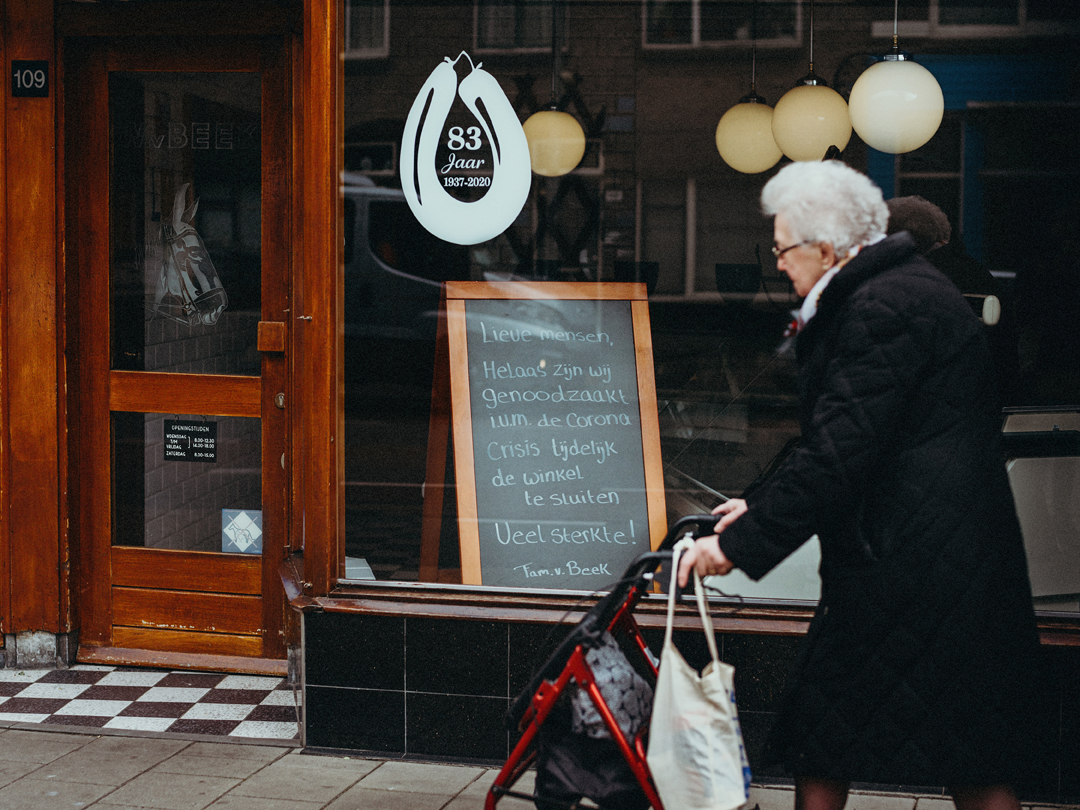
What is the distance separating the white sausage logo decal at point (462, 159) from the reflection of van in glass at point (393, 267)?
70 millimetres

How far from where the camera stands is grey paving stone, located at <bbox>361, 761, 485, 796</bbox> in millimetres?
3779

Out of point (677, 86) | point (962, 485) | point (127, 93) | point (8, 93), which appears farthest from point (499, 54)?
point (962, 485)

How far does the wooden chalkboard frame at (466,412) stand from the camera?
171 inches

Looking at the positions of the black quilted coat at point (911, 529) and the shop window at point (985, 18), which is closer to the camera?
the black quilted coat at point (911, 529)

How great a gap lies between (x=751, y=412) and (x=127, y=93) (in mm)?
2993

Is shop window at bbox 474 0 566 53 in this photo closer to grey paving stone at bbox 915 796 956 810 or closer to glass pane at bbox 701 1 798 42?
glass pane at bbox 701 1 798 42

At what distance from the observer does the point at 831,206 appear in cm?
261

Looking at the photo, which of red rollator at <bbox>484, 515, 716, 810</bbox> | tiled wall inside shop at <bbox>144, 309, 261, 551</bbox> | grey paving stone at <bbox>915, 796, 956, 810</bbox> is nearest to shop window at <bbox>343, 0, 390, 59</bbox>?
tiled wall inside shop at <bbox>144, 309, 261, 551</bbox>

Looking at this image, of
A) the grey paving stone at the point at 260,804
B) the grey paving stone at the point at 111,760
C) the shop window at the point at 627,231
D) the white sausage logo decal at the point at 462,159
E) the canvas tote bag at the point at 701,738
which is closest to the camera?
the canvas tote bag at the point at 701,738

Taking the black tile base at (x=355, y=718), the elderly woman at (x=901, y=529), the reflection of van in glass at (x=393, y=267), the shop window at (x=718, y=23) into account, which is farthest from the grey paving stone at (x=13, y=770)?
the shop window at (x=718, y=23)

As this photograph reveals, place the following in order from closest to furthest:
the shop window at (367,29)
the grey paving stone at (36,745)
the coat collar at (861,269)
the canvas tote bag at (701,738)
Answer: the canvas tote bag at (701,738)
the coat collar at (861,269)
the grey paving stone at (36,745)
the shop window at (367,29)

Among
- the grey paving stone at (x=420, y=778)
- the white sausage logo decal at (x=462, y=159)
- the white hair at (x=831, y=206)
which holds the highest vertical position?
the white sausage logo decal at (x=462, y=159)

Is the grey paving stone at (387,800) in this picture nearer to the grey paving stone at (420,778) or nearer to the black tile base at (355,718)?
the grey paving stone at (420,778)

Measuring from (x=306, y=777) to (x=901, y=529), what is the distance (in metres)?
2.29
